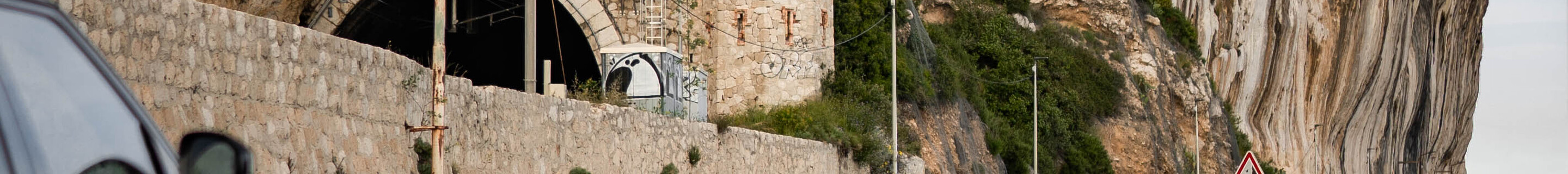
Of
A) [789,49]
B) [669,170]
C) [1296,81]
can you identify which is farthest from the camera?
[1296,81]

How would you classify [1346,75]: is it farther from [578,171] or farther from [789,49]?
[578,171]

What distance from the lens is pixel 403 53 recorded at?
2611cm

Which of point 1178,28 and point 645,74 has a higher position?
point 1178,28

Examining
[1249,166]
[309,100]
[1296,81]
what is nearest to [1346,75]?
[1296,81]

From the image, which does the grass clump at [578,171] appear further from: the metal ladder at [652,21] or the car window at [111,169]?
the metal ladder at [652,21]

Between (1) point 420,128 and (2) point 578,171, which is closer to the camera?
(1) point 420,128

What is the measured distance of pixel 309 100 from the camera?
8438 mm

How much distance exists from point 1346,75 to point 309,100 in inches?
1827

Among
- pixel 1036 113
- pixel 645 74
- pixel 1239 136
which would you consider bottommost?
pixel 1239 136

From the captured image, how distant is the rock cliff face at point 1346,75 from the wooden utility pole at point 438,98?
34411mm

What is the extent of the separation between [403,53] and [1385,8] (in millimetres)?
34795

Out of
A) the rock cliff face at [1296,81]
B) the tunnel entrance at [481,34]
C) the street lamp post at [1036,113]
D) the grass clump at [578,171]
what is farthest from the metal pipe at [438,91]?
the rock cliff face at [1296,81]

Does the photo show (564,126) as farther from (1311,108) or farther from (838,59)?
(1311,108)

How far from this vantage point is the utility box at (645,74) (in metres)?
22.1
